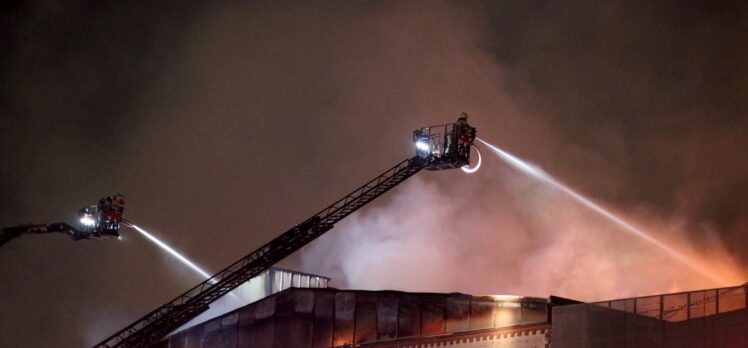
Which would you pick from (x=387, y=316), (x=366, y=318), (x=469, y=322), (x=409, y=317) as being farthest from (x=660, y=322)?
(x=366, y=318)

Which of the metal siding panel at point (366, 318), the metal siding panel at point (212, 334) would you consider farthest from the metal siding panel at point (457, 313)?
the metal siding panel at point (212, 334)

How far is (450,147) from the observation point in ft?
123

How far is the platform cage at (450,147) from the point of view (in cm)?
3722

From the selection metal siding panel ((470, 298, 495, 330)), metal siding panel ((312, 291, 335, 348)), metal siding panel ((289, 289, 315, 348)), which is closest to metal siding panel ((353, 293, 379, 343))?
metal siding panel ((312, 291, 335, 348))

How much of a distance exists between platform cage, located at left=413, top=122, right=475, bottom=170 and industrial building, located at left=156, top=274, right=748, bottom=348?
19.4 ft

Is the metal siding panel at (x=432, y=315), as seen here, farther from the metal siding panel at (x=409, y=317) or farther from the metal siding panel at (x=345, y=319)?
the metal siding panel at (x=345, y=319)

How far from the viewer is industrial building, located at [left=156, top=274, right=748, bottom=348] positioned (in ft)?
101

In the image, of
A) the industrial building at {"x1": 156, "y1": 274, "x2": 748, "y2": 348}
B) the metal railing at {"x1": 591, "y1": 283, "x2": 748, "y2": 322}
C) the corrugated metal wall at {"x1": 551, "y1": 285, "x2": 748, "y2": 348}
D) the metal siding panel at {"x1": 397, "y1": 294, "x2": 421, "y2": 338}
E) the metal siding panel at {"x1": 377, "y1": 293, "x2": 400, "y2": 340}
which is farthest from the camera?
the metal siding panel at {"x1": 377, "y1": 293, "x2": 400, "y2": 340}

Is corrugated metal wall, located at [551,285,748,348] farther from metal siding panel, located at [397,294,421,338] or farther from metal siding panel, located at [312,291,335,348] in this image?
metal siding panel, located at [312,291,335,348]

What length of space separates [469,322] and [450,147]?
7507 mm

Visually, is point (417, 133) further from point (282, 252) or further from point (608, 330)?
point (608, 330)

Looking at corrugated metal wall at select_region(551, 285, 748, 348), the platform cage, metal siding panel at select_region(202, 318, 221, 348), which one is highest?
the platform cage

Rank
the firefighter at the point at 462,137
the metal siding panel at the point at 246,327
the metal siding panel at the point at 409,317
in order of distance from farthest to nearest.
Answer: the metal siding panel at the point at 246,327 → the metal siding panel at the point at 409,317 → the firefighter at the point at 462,137

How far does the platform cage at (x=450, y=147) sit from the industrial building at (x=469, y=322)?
19.4 feet
